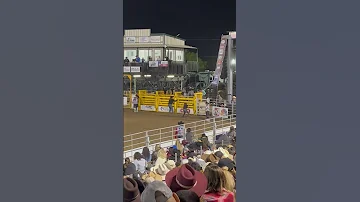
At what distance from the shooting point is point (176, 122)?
231 inches

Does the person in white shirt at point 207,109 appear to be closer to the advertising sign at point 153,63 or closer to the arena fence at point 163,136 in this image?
the arena fence at point 163,136

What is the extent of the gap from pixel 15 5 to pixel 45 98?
0.12 metres

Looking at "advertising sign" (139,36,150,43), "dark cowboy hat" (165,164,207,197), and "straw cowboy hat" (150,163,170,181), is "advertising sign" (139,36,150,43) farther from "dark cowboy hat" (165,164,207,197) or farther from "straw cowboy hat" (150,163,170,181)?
"dark cowboy hat" (165,164,207,197)

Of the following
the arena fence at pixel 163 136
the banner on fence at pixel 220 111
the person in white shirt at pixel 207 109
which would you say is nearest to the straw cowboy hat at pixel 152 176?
the arena fence at pixel 163 136

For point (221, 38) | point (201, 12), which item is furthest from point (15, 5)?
point (201, 12)

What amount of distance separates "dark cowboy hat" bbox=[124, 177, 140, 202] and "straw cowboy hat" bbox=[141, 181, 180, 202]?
35 millimetres

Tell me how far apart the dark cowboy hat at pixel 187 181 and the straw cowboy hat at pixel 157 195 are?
0.13 meters

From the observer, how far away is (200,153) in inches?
144

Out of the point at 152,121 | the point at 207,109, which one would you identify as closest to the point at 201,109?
the point at 207,109

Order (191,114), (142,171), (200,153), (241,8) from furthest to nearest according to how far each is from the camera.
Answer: (191,114)
(200,153)
(142,171)
(241,8)

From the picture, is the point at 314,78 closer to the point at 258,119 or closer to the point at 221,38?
the point at 258,119

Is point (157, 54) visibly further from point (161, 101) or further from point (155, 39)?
point (161, 101)

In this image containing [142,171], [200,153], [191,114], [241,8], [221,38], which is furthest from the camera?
[221,38]

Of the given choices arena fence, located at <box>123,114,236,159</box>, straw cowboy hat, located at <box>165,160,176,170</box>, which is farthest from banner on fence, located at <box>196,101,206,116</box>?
straw cowboy hat, located at <box>165,160,176,170</box>
